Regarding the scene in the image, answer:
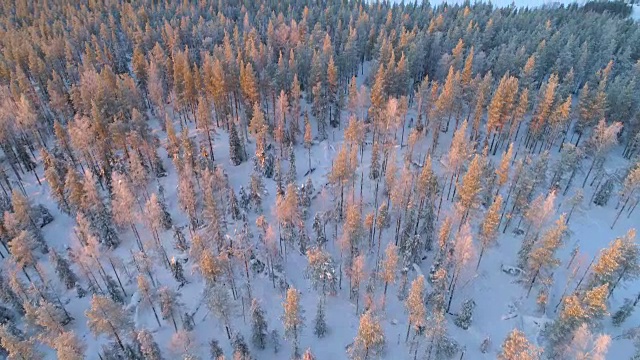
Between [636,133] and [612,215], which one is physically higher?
[636,133]

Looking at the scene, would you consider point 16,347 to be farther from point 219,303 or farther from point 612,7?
point 612,7

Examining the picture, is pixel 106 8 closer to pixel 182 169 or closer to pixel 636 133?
pixel 182 169

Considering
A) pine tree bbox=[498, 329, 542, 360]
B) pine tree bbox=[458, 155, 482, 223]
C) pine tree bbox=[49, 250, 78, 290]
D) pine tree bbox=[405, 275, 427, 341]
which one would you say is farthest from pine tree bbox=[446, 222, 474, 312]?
pine tree bbox=[49, 250, 78, 290]

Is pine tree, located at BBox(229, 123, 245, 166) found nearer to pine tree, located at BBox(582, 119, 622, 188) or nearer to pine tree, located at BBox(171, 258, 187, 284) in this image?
pine tree, located at BBox(171, 258, 187, 284)

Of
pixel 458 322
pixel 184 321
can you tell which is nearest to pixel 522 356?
pixel 458 322

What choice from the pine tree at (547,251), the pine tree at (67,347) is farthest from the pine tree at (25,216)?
the pine tree at (547,251)
